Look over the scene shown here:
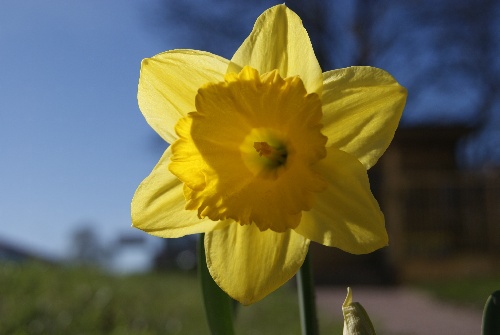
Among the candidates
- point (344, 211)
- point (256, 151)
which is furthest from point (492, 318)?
point (256, 151)

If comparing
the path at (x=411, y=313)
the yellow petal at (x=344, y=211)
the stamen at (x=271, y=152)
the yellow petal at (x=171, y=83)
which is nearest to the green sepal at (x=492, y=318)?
the yellow petal at (x=344, y=211)

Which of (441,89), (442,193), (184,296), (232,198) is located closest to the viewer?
(232,198)

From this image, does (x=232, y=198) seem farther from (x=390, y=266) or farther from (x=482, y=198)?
(x=482, y=198)

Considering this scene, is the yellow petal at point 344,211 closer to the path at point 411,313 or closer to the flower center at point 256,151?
the flower center at point 256,151

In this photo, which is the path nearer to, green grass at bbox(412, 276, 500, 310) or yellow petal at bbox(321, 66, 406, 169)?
green grass at bbox(412, 276, 500, 310)

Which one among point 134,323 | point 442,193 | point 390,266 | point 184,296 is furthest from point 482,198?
point 134,323
